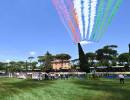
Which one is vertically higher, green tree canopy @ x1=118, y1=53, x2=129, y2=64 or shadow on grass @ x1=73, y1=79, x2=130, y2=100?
green tree canopy @ x1=118, y1=53, x2=129, y2=64

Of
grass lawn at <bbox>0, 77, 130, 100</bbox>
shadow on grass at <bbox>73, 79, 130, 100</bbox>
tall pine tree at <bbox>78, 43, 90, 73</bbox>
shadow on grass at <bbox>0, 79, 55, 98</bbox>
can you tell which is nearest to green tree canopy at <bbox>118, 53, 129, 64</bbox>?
tall pine tree at <bbox>78, 43, 90, 73</bbox>

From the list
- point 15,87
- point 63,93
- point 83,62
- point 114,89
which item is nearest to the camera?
point 63,93

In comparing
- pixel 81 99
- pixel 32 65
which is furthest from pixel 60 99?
pixel 32 65

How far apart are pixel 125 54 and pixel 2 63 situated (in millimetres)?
114785

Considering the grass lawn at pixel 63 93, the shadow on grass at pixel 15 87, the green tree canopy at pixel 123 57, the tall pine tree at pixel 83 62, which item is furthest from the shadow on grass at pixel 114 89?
the green tree canopy at pixel 123 57

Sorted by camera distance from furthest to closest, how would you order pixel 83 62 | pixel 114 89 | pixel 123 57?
pixel 123 57
pixel 83 62
pixel 114 89

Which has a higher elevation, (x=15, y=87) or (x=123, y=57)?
(x=123, y=57)

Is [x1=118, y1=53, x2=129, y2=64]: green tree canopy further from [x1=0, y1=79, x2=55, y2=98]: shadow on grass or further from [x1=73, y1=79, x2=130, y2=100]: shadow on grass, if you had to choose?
[x1=0, y1=79, x2=55, y2=98]: shadow on grass

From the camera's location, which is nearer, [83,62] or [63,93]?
[63,93]

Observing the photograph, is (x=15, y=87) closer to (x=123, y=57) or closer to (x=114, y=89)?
(x=114, y=89)

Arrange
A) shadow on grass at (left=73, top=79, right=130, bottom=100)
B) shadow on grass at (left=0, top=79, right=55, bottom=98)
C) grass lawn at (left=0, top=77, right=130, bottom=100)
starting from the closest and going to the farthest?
grass lawn at (left=0, top=77, right=130, bottom=100), shadow on grass at (left=73, top=79, right=130, bottom=100), shadow on grass at (left=0, top=79, right=55, bottom=98)

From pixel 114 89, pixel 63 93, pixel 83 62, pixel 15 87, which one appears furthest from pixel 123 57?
pixel 63 93

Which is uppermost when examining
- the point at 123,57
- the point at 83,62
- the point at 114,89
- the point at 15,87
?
the point at 123,57

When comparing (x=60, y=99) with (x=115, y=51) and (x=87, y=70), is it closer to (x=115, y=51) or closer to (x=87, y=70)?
(x=87, y=70)
